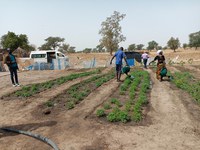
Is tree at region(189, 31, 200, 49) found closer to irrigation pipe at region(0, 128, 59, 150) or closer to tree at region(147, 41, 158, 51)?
tree at region(147, 41, 158, 51)

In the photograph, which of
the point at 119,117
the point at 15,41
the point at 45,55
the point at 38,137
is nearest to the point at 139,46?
the point at 15,41

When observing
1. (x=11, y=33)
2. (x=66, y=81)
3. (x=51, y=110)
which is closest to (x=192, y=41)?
(x=11, y=33)

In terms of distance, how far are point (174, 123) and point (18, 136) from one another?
12.4 feet

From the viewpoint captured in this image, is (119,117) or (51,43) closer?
(119,117)

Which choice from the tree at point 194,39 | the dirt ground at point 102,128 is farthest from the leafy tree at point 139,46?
the dirt ground at point 102,128

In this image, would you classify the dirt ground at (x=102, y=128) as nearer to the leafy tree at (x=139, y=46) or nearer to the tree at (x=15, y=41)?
the tree at (x=15, y=41)

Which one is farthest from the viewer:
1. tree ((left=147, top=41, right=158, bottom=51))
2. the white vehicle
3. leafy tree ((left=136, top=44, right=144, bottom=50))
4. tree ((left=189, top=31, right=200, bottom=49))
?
leafy tree ((left=136, top=44, right=144, bottom=50))

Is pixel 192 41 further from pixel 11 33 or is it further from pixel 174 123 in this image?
pixel 174 123

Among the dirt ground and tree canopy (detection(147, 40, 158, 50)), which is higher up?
tree canopy (detection(147, 40, 158, 50))

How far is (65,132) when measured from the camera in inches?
225

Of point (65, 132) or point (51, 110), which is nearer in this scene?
point (65, 132)

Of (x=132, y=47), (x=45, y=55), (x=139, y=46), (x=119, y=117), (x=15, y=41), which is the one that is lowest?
(x=119, y=117)

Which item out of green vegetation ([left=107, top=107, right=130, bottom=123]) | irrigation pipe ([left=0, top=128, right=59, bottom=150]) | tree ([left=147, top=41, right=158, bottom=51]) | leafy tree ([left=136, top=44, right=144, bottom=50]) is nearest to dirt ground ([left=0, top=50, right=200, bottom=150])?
irrigation pipe ([left=0, top=128, right=59, bottom=150])

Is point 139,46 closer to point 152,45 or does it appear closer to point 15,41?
point 152,45
